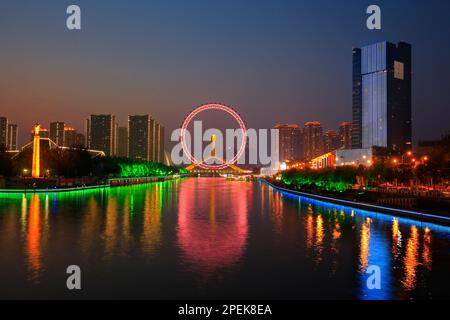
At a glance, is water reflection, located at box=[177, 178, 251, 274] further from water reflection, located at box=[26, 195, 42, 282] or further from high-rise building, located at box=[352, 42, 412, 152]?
high-rise building, located at box=[352, 42, 412, 152]

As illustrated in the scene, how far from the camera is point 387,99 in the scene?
15662cm

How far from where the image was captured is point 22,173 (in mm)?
65750

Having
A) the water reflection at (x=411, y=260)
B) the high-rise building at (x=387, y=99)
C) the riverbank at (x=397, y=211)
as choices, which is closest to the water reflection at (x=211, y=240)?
the water reflection at (x=411, y=260)

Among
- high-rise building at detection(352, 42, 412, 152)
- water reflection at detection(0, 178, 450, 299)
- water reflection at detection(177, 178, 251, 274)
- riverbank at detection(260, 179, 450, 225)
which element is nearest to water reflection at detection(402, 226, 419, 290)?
water reflection at detection(0, 178, 450, 299)

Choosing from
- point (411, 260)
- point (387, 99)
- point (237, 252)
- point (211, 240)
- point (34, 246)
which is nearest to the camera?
point (411, 260)

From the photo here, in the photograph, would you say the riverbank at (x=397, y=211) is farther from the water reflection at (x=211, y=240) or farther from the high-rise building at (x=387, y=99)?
the high-rise building at (x=387, y=99)

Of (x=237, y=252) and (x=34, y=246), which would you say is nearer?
(x=237, y=252)

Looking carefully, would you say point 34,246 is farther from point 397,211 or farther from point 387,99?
point 387,99

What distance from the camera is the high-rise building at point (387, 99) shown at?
157 meters

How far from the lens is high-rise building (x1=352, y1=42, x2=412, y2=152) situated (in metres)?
157

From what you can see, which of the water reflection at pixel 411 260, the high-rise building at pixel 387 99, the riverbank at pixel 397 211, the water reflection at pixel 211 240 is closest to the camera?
the water reflection at pixel 411 260

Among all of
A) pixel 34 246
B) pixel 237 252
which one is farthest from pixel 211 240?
pixel 34 246
